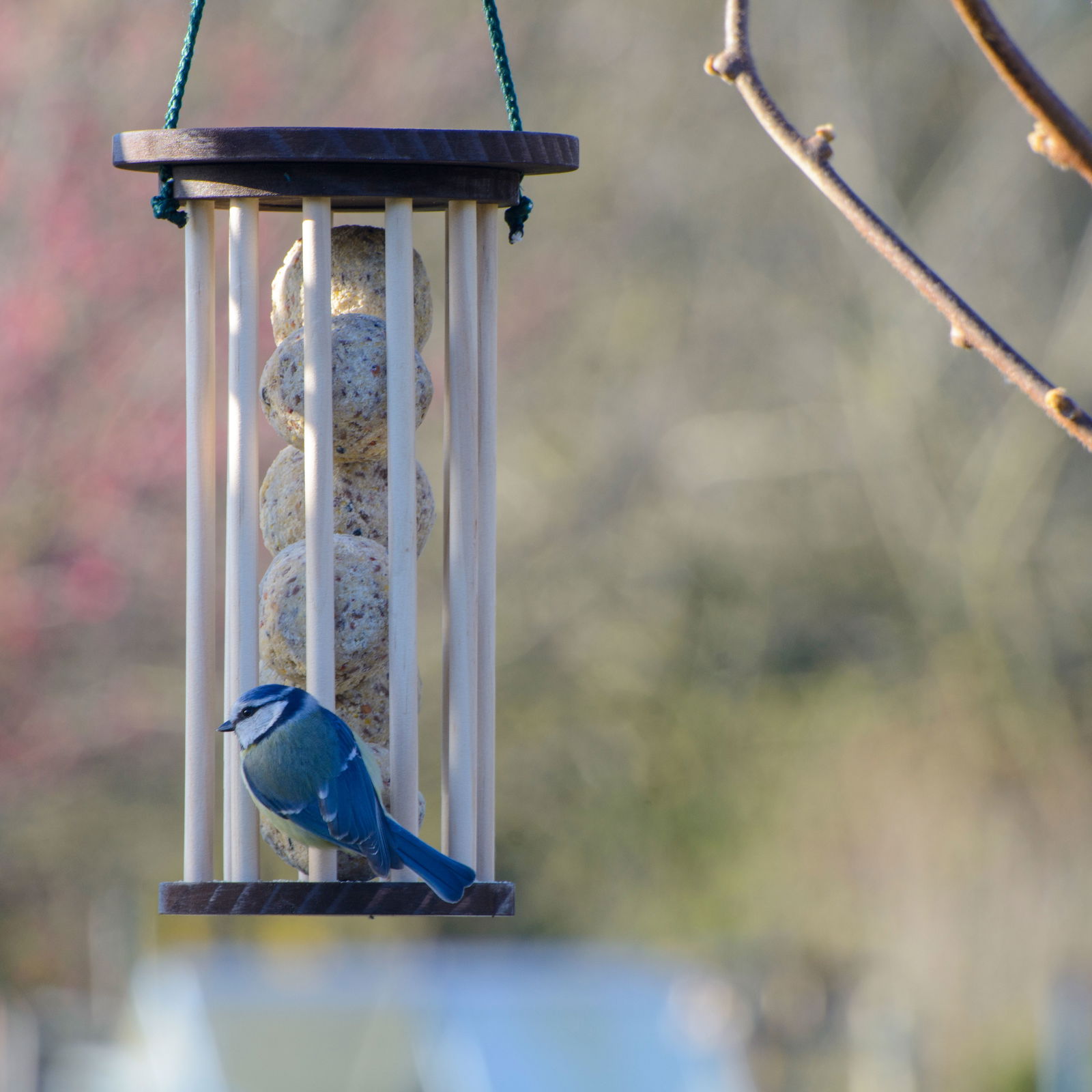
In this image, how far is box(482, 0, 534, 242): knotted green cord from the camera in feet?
6.41

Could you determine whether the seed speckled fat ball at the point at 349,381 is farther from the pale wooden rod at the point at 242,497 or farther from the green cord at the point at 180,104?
the green cord at the point at 180,104

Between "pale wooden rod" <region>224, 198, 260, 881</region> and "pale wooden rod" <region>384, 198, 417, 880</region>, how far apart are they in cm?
16

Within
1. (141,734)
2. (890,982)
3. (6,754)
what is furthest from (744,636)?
(6,754)

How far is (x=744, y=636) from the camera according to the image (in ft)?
24.9

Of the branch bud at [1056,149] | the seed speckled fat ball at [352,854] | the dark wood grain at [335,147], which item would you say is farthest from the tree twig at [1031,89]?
the seed speckled fat ball at [352,854]

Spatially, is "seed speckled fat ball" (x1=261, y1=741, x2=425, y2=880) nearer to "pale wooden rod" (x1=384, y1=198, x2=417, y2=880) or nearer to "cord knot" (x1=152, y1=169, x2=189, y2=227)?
"pale wooden rod" (x1=384, y1=198, x2=417, y2=880)

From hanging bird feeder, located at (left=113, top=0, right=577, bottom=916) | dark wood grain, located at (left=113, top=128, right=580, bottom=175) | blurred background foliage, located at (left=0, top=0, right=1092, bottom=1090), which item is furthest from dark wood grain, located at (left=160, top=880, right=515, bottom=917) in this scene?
blurred background foliage, located at (left=0, top=0, right=1092, bottom=1090)

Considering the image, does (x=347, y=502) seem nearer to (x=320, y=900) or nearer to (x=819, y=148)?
(x=320, y=900)

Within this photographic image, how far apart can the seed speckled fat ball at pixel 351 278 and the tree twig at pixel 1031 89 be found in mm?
979

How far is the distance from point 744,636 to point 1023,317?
6.43 feet

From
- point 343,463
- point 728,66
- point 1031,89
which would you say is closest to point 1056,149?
point 1031,89

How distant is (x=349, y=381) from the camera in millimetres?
1969

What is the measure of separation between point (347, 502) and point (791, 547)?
553cm

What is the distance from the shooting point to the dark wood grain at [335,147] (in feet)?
5.97
